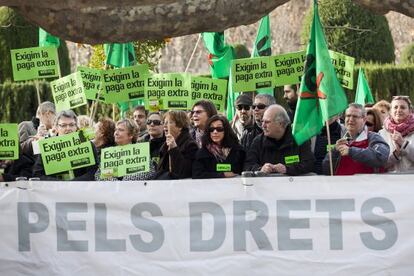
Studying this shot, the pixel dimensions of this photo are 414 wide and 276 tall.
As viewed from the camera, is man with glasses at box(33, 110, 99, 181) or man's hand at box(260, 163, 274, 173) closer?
man's hand at box(260, 163, 274, 173)

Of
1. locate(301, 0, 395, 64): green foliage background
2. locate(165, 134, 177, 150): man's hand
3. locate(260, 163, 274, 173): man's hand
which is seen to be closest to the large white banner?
locate(260, 163, 274, 173): man's hand

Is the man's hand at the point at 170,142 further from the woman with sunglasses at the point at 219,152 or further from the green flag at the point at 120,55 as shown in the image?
the green flag at the point at 120,55

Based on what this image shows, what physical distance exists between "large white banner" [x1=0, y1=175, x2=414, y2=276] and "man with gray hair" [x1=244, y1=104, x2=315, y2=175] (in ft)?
3.43

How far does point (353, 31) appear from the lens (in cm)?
2670

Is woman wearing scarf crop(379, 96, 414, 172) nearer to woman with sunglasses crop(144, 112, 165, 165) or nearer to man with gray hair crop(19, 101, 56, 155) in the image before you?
woman with sunglasses crop(144, 112, 165, 165)

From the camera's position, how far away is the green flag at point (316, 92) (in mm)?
12461

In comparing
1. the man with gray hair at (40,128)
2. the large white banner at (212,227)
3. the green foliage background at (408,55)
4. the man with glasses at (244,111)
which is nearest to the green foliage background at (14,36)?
the green foliage background at (408,55)

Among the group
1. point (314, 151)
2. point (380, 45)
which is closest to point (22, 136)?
point (314, 151)

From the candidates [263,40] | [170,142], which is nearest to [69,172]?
[170,142]

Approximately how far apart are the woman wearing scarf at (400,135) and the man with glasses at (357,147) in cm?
20

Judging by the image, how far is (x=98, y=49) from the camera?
22.6 meters

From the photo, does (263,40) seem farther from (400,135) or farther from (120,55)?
(400,135)

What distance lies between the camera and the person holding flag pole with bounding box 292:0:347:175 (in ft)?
40.9

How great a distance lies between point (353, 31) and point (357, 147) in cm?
1458
